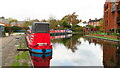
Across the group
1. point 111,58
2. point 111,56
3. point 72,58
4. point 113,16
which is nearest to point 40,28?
point 72,58

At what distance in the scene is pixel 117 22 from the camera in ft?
117

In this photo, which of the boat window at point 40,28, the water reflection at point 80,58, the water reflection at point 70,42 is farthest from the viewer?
the water reflection at point 70,42

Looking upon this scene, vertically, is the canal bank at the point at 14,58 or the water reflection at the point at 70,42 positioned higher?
the canal bank at the point at 14,58

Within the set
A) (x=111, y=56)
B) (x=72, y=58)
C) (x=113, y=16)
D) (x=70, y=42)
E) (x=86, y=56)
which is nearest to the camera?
(x=72, y=58)

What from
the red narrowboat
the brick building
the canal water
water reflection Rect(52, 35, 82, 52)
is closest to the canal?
the canal water

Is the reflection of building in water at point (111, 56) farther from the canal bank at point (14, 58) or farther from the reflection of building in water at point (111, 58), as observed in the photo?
the canal bank at point (14, 58)

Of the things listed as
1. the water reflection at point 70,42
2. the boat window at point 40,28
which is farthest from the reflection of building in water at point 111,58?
the boat window at point 40,28

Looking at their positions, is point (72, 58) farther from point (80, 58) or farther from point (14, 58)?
point (14, 58)

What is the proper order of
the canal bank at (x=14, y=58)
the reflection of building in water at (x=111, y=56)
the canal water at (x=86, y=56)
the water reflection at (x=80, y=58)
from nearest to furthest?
the canal bank at (x=14, y=58) → the reflection of building in water at (x=111, y=56) → the water reflection at (x=80, y=58) → the canal water at (x=86, y=56)

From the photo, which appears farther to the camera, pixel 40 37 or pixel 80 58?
pixel 40 37

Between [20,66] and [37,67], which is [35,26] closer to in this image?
[37,67]

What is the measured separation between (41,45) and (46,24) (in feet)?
7.14

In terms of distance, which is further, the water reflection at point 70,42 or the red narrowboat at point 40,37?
the water reflection at point 70,42

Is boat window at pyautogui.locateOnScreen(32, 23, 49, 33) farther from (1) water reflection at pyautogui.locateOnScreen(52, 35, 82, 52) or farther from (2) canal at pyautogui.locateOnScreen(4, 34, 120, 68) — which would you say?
(1) water reflection at pyautogui.locateOnScreen(52, 35, 82, 52)
